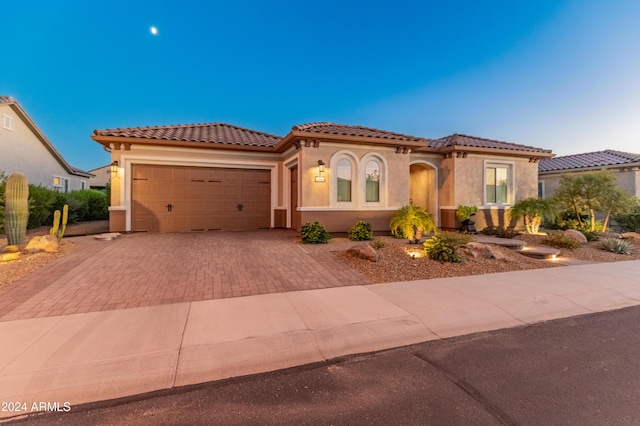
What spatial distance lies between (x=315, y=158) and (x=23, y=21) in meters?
25.1

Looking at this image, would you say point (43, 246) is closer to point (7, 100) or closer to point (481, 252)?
point (481, 252)

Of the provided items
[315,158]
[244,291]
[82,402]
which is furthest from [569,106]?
[82,402]

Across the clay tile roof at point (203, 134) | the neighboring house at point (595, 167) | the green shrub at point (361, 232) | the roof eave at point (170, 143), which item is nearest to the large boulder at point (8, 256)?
the roof eave at point (170, 143)

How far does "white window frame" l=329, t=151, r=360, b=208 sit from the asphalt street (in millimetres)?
7513

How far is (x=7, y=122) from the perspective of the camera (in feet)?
49.0

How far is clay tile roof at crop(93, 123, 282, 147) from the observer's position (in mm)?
10723

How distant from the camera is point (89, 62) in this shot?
26625mm

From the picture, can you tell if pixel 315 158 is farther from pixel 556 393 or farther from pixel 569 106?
pixel 569 106

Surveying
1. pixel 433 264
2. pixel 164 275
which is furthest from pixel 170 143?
pixel 433 264

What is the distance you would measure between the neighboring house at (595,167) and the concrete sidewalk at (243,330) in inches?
556

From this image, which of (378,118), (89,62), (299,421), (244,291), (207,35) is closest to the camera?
(299,421)

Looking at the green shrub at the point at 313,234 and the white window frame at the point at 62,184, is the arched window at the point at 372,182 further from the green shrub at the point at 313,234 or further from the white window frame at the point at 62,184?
the white window frame at the point at 62,184

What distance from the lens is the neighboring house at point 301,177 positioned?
33.9 feet

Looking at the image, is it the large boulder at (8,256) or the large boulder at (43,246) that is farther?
the large boulder at (43,246)
